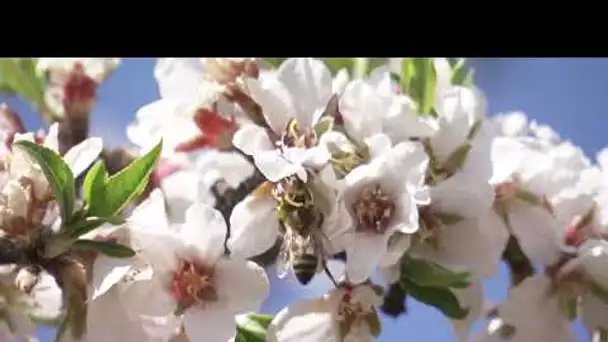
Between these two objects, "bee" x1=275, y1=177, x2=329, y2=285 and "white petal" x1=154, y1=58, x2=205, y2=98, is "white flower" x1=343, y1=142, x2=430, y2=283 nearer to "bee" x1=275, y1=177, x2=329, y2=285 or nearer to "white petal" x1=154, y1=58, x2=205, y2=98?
"bee" x1=275, y1=177, x2=329, y2=285

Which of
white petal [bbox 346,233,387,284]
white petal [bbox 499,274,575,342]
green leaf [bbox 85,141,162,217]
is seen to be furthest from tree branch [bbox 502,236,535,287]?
green leaf [bbox 85,141,162,217]

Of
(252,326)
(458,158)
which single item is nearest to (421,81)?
(458,158)

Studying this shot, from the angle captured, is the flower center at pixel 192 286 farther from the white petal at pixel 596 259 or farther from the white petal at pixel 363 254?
the white petal at pixel 596 259

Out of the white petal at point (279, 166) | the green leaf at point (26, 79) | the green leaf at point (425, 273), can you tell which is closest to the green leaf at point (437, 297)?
the green leaf at point (425, 273)
